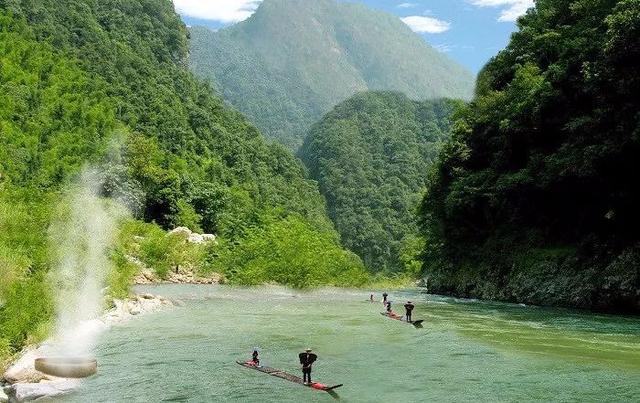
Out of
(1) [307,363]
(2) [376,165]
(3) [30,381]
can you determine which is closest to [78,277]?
(3) [30,381]

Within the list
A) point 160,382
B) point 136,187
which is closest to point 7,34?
point 136,187

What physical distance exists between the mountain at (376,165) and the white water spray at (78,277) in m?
84.8

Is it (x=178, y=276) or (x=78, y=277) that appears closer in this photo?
(x=78, y=277)

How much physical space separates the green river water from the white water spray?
0.98m

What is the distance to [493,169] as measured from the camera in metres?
47.0

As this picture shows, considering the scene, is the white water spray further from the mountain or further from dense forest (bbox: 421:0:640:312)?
the mountain

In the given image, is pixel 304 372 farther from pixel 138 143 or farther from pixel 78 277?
pixel 138 143

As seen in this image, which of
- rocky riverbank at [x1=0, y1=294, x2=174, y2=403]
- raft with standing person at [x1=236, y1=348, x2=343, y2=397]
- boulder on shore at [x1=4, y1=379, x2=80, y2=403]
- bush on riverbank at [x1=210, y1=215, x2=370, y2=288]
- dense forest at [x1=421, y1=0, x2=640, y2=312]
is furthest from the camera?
bush on riverbank at [x1=210, y1=215, x2=370, y2=288]

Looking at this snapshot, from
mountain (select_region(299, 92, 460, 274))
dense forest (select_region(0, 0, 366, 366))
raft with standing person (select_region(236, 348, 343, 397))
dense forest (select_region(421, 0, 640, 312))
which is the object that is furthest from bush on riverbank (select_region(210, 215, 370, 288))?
mountain (select_region(299, 92, 460, 274))

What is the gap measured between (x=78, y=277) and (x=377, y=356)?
13.6m

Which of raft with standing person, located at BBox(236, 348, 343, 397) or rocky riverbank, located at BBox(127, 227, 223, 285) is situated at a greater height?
rocky riverbank, located at BBox(127, 227, 223, 285)

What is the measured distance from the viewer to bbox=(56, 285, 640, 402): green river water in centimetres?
1616

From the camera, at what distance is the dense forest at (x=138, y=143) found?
6400 centimetres

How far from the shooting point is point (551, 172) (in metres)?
38.2
